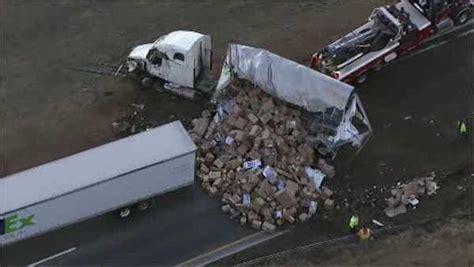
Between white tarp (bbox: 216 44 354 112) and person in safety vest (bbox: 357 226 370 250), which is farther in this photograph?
white tarp (bbox: 216 44 354 112)

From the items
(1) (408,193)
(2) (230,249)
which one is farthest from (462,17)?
(2) (230,249)

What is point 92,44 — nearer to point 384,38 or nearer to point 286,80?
point 286,80

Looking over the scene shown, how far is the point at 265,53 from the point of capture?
2452cm

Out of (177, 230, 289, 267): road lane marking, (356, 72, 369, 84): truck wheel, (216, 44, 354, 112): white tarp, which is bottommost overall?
(177, 230, 289, 267): road lane marking

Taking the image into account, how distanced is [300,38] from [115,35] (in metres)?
7.03

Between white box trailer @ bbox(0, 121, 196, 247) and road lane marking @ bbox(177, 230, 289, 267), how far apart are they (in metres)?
2.30

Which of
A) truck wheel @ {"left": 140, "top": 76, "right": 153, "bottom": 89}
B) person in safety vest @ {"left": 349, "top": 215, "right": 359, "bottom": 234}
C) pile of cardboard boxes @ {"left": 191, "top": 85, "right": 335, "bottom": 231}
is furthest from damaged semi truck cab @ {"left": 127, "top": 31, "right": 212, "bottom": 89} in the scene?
person in safety vest @ {"left": 349, "top": 215, "right": 359, "bottom": 234}

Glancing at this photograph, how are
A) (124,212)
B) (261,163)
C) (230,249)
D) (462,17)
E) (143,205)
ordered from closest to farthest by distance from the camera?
(230,249) → (124,212) → (143,205) → (261,163) → (462,17)

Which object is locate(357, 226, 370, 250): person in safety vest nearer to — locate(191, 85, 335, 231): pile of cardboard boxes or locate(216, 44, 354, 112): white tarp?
locate(191, 85, 335, 231): pile of cardboard boxes

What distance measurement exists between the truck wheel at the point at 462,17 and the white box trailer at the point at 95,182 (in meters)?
11.6

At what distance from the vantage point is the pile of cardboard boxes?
22391 millimetres

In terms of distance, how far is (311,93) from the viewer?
23.7m

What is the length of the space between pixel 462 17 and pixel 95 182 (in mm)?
14894

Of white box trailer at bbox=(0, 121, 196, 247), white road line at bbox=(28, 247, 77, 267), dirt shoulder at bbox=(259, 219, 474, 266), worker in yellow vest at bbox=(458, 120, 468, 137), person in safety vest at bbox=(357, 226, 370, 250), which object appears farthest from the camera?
worker in yellow vest at bbox=(458, 120, 468, 137)
